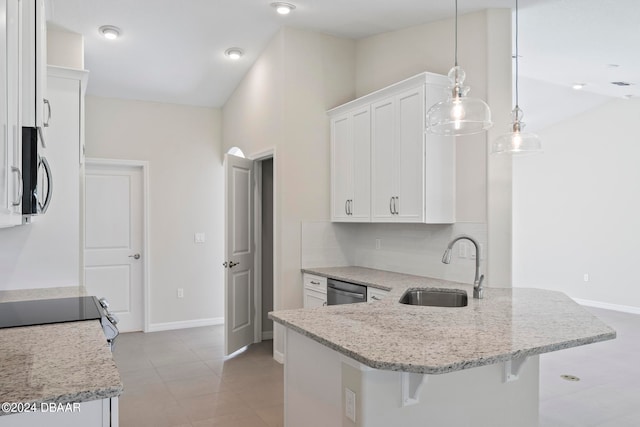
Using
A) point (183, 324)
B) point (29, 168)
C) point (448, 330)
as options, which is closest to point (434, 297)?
point (448, 330)

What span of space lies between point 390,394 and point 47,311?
1.71 m

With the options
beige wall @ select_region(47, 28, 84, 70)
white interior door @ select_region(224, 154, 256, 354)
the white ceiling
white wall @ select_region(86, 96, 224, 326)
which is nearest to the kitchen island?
the white ceiling

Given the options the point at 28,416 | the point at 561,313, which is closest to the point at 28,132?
the point at 28,416

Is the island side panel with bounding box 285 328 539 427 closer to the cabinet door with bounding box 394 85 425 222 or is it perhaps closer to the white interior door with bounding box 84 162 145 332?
the cabinet door with bounding box 394 85 425 222

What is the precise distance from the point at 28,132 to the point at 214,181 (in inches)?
183

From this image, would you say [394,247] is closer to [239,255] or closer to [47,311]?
[239,255]

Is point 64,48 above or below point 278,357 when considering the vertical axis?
above

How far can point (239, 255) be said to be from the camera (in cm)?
498

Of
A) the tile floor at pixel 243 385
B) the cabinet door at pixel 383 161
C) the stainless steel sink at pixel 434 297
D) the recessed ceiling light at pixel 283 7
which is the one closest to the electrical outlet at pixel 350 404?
the stainless steel sink at pixel 434 297

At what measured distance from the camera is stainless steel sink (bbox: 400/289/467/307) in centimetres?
301

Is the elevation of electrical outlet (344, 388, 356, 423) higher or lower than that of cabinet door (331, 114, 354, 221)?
lower

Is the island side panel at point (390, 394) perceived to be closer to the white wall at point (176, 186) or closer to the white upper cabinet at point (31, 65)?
the white upper cabinet at point (31, 65)

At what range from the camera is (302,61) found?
4.52 metres

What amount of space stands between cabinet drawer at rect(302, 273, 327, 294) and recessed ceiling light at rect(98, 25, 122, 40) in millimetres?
2897
